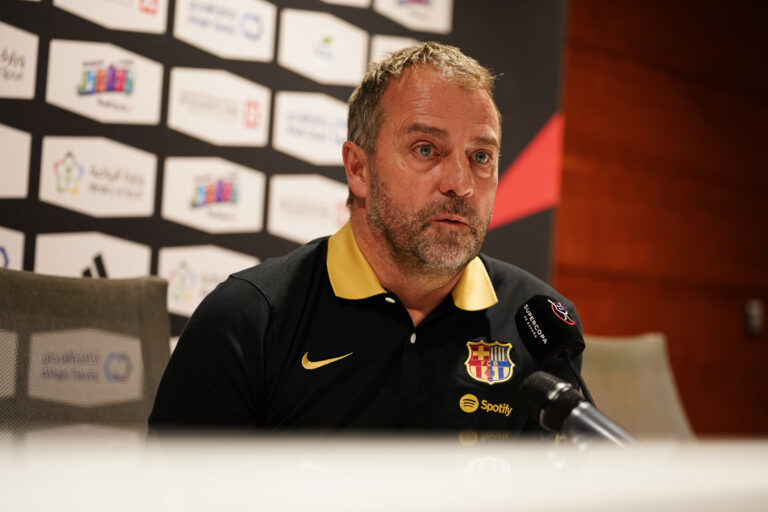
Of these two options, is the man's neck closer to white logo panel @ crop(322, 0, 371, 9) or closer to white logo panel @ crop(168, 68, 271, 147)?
white logo panel @ crop(168, 68, 271, 147)

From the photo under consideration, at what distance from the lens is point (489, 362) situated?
127 cm

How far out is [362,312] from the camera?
1274 mm

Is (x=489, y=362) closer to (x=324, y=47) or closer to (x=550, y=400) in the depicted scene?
A: (x=550, y=400)

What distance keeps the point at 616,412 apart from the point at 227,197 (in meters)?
1.30

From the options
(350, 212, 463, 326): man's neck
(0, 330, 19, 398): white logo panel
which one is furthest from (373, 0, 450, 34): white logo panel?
(0, 330, 19, 398): white logo panel

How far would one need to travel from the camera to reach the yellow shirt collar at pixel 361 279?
128cm

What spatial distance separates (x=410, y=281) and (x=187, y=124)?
107cm

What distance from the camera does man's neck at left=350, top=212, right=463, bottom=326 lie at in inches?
52.7

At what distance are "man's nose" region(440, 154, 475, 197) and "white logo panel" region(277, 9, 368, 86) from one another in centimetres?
115

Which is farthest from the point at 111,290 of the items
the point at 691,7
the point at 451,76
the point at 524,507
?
the point at 691,7

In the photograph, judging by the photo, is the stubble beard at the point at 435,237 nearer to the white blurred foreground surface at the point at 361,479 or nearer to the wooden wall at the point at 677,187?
the white blurred foreground surface at the point at 361,479

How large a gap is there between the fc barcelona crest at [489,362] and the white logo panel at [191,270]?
107cm

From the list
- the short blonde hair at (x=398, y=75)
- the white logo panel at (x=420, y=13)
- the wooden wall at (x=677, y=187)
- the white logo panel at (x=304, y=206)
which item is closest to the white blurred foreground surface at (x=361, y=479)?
the short blonde hair at (x=398, y=75)

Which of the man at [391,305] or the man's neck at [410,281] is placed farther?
Result: the man's neck at [410,281]
